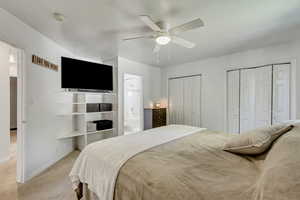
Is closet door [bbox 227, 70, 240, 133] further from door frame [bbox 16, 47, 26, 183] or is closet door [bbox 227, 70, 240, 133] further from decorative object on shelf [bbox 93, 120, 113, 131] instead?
door frame [bbox 16, 47, 26, 183]

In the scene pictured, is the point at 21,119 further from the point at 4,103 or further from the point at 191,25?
the point at 191,25

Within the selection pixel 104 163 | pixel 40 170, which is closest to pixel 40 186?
pixel 40 170

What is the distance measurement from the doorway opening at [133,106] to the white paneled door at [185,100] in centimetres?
104

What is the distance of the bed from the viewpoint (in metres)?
0.73

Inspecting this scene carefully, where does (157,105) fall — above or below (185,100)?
below

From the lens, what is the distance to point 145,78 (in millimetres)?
4688

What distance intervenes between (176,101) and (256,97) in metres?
2.11

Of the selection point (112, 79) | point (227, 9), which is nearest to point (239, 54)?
point (227, 9)

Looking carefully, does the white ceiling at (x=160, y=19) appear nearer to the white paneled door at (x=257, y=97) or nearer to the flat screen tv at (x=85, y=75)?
the flat screen tv at (x=85, y=75)

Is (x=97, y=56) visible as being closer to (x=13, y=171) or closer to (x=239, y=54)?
(x=13, y=171)

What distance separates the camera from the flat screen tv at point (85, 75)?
9.66 ft

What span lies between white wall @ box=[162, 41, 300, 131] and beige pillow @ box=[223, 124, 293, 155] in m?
2.31

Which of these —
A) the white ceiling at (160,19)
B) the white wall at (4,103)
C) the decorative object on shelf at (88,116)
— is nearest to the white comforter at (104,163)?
the white ceiling at (160,19)

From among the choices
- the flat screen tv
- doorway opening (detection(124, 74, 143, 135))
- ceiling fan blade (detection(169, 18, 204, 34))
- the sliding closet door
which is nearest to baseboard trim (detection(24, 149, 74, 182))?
the flat screen tv
